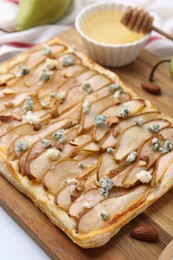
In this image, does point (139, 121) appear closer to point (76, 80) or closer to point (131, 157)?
point (131, 157)

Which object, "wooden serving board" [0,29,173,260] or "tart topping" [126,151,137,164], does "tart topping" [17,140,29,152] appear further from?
"tart topping" [126,151,137,164]

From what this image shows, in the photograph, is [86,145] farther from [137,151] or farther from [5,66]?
[5,66]

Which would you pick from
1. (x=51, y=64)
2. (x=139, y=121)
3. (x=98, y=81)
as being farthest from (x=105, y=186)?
(x=51, y=64)

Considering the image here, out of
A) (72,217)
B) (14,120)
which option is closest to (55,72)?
(14,120)

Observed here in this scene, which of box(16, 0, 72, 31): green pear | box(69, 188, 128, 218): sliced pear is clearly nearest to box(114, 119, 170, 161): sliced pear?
box(69, 188, 128, 218): sliced pear

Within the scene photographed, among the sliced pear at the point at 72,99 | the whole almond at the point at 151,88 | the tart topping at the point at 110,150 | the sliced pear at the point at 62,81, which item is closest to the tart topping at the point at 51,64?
the sliced pear at the point at 62,81

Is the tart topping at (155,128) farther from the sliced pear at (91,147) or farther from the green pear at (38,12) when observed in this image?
the green pear at (38,12)
